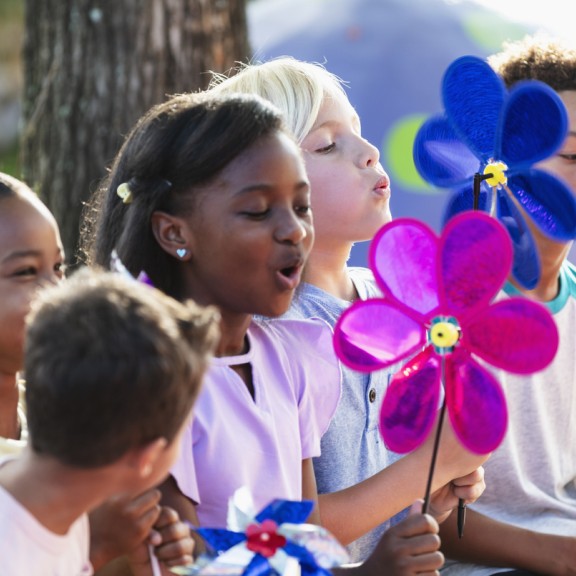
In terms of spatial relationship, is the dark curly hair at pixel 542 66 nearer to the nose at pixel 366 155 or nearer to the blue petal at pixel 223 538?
the nose at pixel 366 155

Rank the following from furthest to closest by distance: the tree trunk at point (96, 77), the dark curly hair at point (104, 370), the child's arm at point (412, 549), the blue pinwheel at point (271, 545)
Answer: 1. the tree trunk at point (96, 77)
2. the child's arm at point (412, 549)
3. the blue pinwheel at point (271, 545)
4. the dark curly hair at point (104, 370)

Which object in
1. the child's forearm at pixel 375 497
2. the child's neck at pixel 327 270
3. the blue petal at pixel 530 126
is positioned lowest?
the child's forearm at pixel 375 497

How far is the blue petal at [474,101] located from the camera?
152 cm

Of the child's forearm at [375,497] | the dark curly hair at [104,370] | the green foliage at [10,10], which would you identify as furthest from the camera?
the green foliage at [10,10]

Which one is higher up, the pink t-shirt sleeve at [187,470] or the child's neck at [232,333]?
the child's neck at [232,333]

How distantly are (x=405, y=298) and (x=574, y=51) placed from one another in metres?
1.00

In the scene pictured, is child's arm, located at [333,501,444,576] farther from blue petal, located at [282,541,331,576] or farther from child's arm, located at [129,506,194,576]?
child's arm, located at [129,506,194,576]

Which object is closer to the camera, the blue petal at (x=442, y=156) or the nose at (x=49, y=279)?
the nose at (x=49, y=279)

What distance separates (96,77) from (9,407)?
5.21 feet

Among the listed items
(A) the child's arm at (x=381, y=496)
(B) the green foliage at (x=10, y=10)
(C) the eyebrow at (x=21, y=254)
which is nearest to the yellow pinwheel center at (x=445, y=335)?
(A) the child's arm at (x=381, y=496)

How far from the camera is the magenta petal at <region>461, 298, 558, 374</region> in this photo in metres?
1.26

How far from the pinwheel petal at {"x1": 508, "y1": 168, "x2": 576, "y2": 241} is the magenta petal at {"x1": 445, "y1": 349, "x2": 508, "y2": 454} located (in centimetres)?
31

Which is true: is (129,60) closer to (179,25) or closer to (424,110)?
(179,25)

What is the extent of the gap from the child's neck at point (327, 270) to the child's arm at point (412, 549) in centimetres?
62
